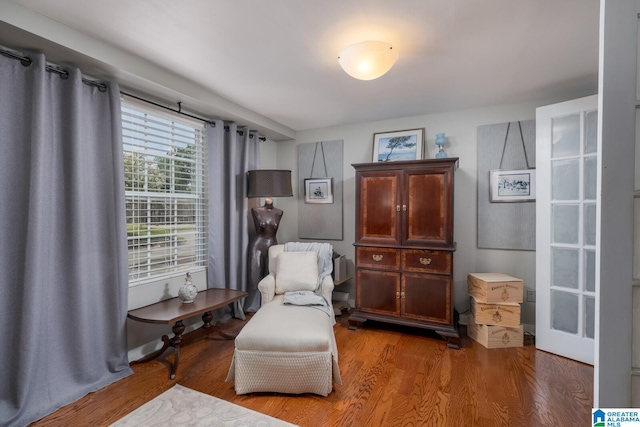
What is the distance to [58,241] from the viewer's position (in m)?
1.88

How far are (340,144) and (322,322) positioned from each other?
2401 millimetres

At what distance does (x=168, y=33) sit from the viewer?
69.4 inches

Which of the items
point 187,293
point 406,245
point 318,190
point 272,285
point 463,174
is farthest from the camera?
point 318,190

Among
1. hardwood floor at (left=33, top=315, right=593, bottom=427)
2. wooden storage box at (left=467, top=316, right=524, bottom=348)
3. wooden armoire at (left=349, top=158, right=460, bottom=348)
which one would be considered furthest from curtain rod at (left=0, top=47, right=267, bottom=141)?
wooden storage box at (left=467, top=316, right=524, bottom=348)

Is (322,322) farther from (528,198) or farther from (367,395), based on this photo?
(528,198)

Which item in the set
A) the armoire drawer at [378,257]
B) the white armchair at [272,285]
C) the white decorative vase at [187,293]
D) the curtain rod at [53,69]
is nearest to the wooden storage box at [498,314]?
the armoire drawer at [378,257]

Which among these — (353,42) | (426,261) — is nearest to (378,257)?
(426,261)

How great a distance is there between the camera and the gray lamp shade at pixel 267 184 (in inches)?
127

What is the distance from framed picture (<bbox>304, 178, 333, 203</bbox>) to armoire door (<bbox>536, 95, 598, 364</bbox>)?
226cm

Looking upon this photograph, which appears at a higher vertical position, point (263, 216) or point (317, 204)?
point (317, 204)

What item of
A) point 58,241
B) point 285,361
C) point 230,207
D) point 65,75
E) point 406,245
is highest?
point 65,75

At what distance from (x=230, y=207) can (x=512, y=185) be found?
9.97 ft

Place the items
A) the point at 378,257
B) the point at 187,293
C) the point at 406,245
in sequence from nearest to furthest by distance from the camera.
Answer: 1. the point at 187,293
2. the point at 406,245
3. the point at 378,257

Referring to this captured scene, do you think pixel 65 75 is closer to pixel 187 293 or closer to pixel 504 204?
pixel 187 293
